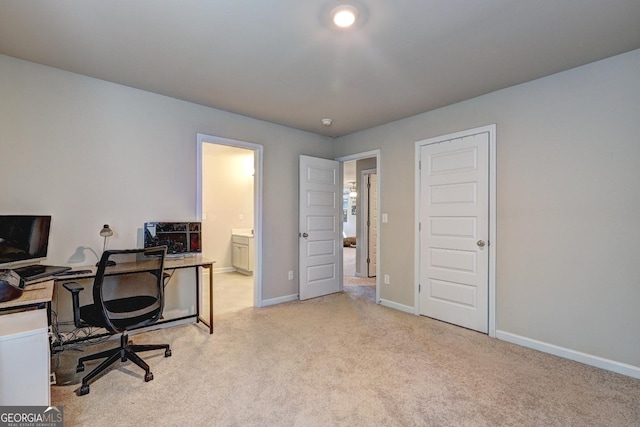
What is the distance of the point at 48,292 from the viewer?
6.30 ft

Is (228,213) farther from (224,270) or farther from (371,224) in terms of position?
(371,224)

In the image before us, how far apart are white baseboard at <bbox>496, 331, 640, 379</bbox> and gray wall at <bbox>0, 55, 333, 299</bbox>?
3465mm

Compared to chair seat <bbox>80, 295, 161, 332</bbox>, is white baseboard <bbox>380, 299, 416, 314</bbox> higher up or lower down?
lower down

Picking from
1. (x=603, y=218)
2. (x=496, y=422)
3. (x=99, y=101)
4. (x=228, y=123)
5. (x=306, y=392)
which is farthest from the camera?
(x=228, y=123)

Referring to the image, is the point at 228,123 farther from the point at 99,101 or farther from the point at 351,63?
the point at 351,63

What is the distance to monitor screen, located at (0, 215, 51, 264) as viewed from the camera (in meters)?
2.19

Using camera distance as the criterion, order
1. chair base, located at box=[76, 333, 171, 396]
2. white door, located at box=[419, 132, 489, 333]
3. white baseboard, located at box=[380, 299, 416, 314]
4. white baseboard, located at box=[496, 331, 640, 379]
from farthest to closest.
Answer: white baseboard, located at box=[380, 299, 416, 314] → white door, located at box=[419, 132, 489, 333] → white baseboard, located at box=[496, 331, 640, 379] → chair base, located at box=[76, 333, 171, 396]

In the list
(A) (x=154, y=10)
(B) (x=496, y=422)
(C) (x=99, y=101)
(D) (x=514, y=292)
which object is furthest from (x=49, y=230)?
(D) (x=514, y=292)

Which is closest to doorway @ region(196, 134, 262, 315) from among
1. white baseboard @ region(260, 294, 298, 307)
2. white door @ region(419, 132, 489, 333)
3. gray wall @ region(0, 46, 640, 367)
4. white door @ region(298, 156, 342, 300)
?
white baseboard @ region(260, 294, 298, 307)

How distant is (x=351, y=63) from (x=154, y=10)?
140cm

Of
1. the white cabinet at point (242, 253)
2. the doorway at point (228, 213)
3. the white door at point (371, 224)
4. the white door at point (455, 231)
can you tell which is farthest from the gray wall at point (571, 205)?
the white cabinet at point (242, 253)

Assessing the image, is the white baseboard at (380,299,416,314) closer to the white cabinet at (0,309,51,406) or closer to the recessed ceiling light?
the recessed ceiling light

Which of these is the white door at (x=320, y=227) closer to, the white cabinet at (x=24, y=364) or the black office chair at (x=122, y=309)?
the black office chair at (x=122, y=309)

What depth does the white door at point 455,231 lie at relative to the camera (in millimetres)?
3148
